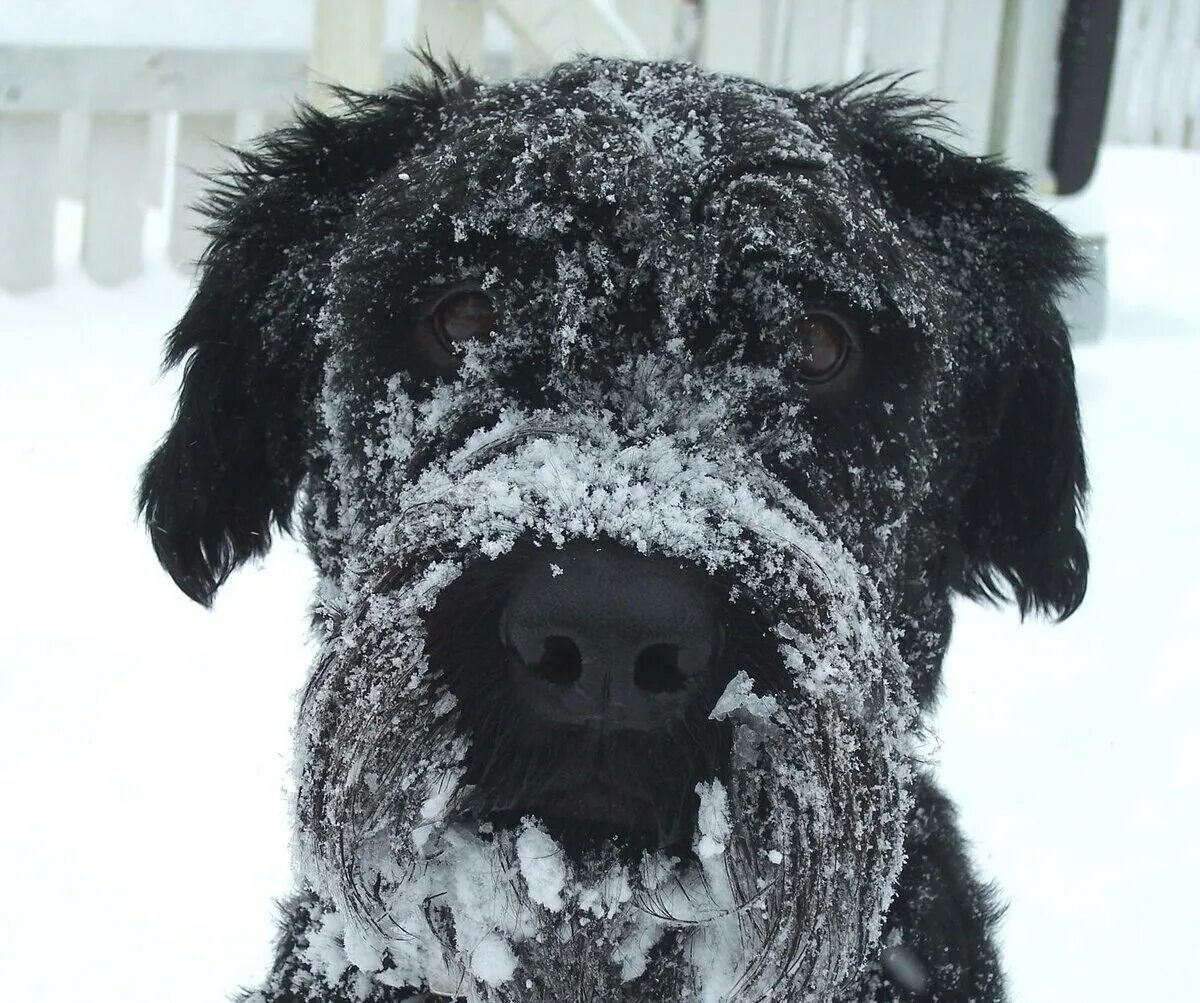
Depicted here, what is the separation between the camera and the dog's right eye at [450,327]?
231 cm

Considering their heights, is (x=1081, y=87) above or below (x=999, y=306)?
above

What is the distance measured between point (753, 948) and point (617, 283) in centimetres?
105

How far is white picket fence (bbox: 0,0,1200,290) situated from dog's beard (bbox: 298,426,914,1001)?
5.14 metres

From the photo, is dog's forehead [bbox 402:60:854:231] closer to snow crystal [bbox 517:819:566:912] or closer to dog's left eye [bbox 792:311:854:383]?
dog's left eye [bbox 792:311:854:383]

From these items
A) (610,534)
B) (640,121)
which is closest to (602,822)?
(610,534)

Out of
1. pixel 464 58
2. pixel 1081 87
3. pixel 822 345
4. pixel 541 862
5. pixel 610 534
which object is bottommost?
pixel 541 862

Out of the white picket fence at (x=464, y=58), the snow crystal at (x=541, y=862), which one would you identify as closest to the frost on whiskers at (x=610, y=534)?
the snow crystal at (x=541, y=862)

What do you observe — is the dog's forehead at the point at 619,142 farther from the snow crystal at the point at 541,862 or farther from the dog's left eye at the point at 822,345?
the snow crystal at the point at 541,862

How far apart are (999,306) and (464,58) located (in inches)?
179

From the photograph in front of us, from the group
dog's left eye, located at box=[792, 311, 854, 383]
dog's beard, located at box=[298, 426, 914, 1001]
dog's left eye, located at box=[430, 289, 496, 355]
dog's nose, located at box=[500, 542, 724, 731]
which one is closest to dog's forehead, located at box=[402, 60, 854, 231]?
dog's left eye, located at box=[430, 289, 496, 355]

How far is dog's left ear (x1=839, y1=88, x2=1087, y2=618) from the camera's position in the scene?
2.72 metres

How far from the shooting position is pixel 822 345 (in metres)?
2.32

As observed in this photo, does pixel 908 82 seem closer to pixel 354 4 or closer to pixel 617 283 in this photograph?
pixel 354 4

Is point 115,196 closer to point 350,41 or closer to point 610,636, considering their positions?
point 350,41
